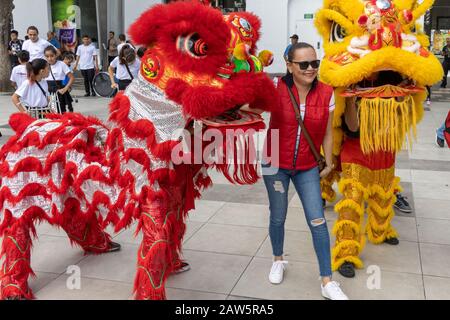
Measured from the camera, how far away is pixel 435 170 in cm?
630

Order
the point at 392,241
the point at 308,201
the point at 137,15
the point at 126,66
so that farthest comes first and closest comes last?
the point at 137,15 → the point at 126,66 → the point at 392,241 → the point at 308,201

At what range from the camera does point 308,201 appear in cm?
311

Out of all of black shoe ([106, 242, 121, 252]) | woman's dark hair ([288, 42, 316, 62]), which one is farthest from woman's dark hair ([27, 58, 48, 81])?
woman's dark hair ([288, 42, 316, 62])

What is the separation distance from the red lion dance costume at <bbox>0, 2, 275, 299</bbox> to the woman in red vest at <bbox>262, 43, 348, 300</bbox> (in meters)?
0.24

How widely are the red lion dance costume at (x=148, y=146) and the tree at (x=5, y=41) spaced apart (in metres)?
11.2

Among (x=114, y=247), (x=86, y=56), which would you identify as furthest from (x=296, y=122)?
(x=86, y=56)

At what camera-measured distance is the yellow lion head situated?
10.6 ft

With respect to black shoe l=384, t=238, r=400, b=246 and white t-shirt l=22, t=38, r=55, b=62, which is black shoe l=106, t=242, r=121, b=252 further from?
white t-shirt l=22, t=38, r=55, b=62

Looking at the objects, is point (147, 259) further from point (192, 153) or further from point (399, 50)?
point (399, 50)

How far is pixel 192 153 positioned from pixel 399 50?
1529mm

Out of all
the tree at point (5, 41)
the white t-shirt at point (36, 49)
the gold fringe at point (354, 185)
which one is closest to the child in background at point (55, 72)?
the white t-shirt at point (36, 49)

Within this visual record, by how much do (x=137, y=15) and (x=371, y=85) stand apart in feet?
50.9

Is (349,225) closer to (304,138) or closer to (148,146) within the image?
(304,138)

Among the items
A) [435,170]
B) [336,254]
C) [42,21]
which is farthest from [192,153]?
[42,21]
